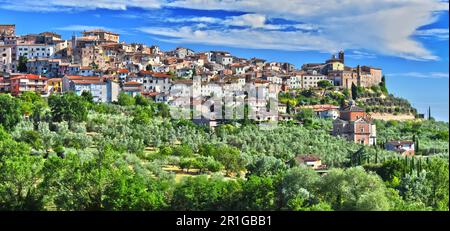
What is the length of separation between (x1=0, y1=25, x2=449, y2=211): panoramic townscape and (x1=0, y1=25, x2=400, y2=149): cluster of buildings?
0.20 ft

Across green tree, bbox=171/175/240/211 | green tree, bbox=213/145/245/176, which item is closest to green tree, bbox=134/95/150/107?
green tree, bbox=213/145/245/176

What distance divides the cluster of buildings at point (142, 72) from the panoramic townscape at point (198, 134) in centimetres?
6

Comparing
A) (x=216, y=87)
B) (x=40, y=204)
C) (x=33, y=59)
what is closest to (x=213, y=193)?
(x=40, y=204)

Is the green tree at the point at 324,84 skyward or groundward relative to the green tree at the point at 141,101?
skyward

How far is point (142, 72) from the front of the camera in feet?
75.5

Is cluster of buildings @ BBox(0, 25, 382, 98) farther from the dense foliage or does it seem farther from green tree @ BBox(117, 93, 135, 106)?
the dense foliage

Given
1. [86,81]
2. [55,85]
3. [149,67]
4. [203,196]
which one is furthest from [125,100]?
[203,196]

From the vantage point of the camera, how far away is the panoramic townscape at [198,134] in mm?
7285

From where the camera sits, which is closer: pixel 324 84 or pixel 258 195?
pixel 258 195

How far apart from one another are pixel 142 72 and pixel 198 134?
9240 millimetres

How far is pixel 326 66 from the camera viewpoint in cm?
2989

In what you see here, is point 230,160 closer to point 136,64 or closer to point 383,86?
point 136,64

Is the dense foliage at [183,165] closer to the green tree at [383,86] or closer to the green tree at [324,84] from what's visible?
the green tree at [324,84]

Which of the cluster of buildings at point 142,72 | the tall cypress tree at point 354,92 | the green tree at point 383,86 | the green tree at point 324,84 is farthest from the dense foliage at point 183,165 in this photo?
the green tree at point 383,86
